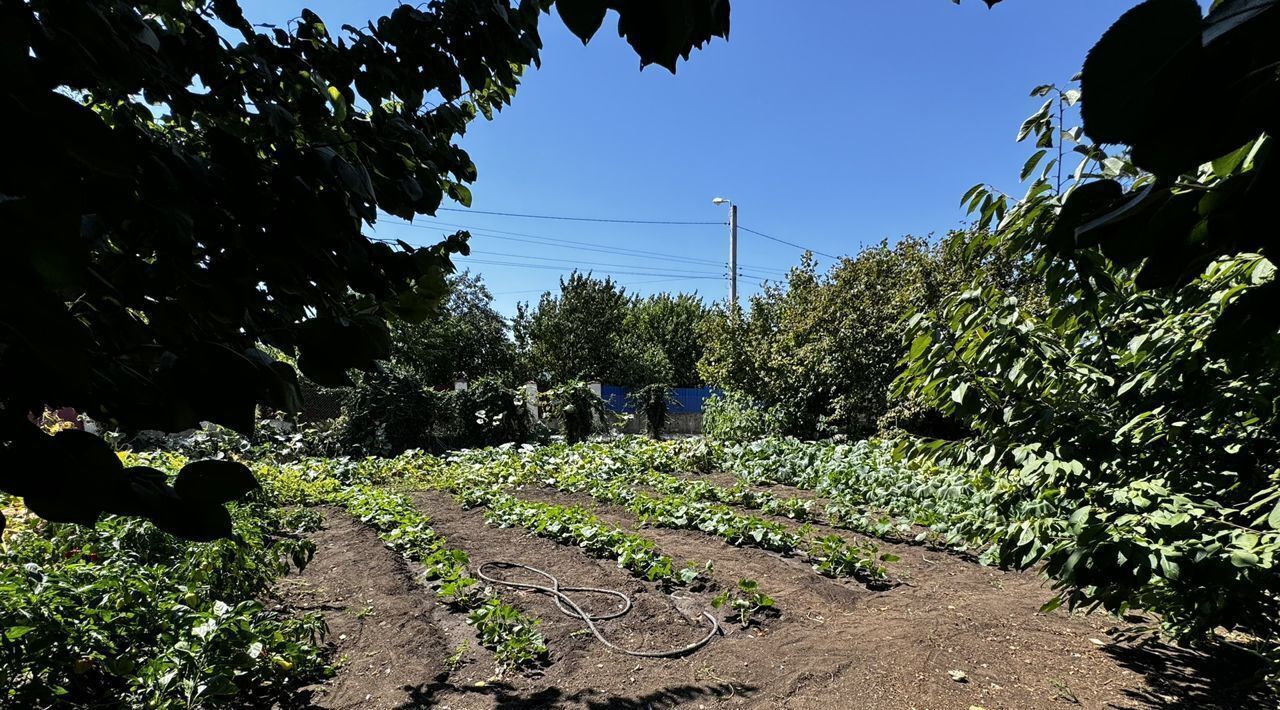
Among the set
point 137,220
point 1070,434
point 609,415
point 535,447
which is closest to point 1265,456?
point 1070,434

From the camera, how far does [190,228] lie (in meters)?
0.88

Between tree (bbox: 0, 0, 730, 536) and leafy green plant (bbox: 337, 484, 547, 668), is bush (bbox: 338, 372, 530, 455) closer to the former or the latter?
leafy green plant (bbox: 337, 484, 547, 668)

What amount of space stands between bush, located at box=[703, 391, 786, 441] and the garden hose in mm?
9620

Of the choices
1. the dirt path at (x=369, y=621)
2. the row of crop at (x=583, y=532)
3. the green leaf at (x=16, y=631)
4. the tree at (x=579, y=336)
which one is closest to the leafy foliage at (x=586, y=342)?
the tree at (x=579, y=336)

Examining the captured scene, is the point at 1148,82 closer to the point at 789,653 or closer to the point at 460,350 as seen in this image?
the point at 789,653

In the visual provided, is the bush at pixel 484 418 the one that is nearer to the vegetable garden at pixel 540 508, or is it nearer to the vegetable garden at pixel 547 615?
the vegetable garden at pixel 547 615

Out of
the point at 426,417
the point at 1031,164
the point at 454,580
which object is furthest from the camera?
the point at 426,417

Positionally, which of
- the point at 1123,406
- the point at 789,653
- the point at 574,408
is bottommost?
the point at 789,653

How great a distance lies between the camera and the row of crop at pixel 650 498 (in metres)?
5.25

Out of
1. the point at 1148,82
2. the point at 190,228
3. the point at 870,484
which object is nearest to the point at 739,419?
the point at 870,484

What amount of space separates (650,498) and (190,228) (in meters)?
7.31

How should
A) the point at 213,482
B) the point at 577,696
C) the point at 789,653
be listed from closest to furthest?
the point at 213,482, the point at 577,696, the point at 789,653

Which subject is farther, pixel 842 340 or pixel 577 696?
pixel 842 340

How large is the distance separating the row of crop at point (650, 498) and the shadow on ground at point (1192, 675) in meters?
1.67
